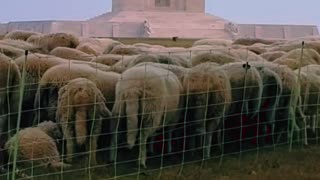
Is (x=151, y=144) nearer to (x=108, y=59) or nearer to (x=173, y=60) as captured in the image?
(x=173, y=60)

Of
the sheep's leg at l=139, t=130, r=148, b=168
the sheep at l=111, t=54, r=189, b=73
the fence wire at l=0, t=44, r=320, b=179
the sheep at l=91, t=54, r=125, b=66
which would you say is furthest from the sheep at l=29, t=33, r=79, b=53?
the sheep's leg at l=139, t=130, r=148, b=168

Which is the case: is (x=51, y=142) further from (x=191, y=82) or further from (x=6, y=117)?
(x=191, y=82)

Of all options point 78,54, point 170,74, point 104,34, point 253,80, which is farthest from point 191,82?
point 104,34

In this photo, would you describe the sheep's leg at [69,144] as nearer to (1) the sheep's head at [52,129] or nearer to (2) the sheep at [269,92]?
(1) the sheep's head at [52,129]

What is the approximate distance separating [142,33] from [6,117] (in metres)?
27.1

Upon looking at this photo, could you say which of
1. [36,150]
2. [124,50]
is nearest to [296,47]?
[124,50]

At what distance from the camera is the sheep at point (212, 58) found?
33.7ft

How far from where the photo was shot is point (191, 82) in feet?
29.8

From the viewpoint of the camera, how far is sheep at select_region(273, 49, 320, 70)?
11.3 metres

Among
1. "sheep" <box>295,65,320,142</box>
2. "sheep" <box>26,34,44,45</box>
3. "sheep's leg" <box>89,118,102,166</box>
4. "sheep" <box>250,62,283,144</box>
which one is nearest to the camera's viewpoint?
"sheep's leg" <box>89,118,102,166</box>

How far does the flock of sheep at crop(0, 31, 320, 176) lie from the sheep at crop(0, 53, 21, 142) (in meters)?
0.01

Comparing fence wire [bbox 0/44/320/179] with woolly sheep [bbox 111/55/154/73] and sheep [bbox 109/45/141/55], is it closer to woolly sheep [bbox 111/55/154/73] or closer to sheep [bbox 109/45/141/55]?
woolly sheep [bbox 111/55/154/73]

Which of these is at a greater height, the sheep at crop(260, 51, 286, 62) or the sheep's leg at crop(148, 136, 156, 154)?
the sheep at crop(260, 51, 286, 62)

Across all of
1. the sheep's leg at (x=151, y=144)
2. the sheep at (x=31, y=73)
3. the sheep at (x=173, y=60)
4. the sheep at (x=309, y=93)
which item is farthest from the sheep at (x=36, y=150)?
the sheep at (x=309, y=93)
